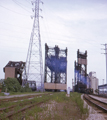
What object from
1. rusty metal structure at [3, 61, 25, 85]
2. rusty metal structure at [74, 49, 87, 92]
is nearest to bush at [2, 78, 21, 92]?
rusty metal structure at [3, 61, 25, 85]

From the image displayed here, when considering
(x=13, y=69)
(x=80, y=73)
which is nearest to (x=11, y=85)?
(x=13, y=69)

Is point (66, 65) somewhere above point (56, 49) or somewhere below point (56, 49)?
below

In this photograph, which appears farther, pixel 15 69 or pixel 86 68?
pixel 86 68

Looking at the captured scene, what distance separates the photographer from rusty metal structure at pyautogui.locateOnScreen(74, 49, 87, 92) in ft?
236

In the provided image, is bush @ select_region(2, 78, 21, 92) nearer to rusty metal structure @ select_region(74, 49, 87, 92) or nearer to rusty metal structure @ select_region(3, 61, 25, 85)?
rusty metal structure @ select_region(3, 61, 25, 85)

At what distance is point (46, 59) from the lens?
68375mm

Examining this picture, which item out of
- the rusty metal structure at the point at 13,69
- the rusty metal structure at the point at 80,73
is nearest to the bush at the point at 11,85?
the rusty metal structure at the point at 13,69

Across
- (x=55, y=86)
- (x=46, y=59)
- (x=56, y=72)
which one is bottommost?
(x=55, y=86)

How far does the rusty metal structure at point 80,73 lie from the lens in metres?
71.9

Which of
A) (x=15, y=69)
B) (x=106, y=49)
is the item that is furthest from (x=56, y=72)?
(x=106, y=49)

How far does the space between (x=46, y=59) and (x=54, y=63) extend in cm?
323

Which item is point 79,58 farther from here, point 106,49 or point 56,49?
point 106,49

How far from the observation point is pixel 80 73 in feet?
240

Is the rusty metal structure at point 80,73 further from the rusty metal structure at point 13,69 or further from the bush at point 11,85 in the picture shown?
the bush at point 11,85
